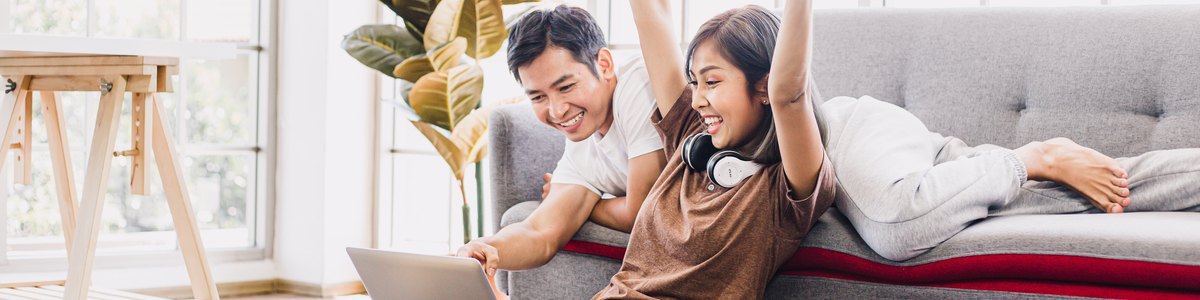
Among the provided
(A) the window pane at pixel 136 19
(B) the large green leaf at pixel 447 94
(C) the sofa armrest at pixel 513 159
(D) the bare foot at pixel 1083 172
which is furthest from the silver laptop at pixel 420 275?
(A) the window pane at pixel 136 19

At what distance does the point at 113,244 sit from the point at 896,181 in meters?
2.63

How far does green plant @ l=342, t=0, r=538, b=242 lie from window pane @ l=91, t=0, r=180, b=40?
76 cm

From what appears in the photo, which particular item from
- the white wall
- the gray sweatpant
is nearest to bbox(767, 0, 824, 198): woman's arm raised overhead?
the gray sweatpant

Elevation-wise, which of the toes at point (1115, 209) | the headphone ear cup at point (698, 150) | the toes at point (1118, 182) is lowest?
the toes at point (1115, 209)

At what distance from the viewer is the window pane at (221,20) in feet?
11.4

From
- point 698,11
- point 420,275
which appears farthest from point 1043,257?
point 698,11

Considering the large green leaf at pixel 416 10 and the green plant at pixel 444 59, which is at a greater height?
the large green leaf at pixel 416 10

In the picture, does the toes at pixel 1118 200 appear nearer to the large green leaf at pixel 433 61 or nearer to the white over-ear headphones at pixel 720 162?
the white over-ear headphones at pixel 720 162

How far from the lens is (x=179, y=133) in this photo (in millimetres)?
3443

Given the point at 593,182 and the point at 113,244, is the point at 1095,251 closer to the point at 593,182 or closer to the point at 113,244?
the point at 593,182

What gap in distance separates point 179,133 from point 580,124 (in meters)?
2.05

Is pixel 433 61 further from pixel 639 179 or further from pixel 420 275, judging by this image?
pixel 420 275

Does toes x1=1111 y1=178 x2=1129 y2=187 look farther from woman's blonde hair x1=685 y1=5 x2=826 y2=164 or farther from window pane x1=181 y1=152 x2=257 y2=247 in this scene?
window pane x1=181 y1=152 x2=257 y2=247

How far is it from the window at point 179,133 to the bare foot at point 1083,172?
244 centimetres
